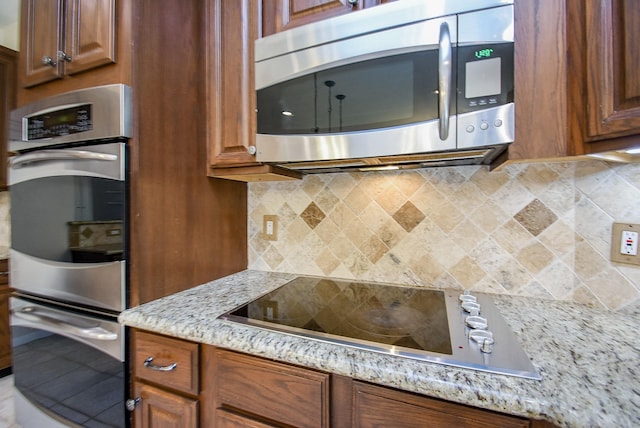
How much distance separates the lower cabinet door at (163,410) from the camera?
796mm

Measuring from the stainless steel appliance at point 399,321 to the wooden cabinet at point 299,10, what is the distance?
3.32 feet

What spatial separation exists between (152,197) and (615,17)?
4.59ft

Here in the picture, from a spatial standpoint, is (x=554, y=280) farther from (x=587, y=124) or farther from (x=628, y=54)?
(x=628, y=54)

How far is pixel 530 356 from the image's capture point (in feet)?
2.01

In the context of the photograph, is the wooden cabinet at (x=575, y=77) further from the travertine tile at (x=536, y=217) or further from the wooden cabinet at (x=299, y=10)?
the wooden cabinet at (x=299, y=10)

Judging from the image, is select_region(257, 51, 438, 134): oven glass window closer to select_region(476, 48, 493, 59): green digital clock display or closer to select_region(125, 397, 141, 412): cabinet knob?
select_region(476, 48, 493, 59): green digital clock display

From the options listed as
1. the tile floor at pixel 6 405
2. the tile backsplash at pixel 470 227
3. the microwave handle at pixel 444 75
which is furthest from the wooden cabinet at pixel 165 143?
the tile floor at pixel 6 405

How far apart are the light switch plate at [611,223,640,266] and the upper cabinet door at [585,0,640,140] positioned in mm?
390

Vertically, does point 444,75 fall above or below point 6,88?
below

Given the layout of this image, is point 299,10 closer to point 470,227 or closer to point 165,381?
point 470,227

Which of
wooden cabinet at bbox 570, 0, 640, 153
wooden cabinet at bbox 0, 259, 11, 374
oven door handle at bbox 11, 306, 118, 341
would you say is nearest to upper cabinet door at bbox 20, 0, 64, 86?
oven door handle at bbox 11, 306, 118, 341

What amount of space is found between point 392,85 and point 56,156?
1224 mm

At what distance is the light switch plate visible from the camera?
815 millimetres

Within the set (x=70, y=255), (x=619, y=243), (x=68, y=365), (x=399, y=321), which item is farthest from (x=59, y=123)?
(x=619, y=243)
